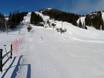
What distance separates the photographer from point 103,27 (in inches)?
6216

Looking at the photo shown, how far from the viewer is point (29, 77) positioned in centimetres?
1022

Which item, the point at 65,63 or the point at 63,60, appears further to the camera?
the point at 63,60

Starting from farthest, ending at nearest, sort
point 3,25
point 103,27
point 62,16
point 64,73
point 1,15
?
point 62,16
point 103,27
point 1,15
point 3,25
point 64,73

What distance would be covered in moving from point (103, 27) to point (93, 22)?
16819 millimetres

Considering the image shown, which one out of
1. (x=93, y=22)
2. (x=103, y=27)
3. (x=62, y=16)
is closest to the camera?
(x=103, y=27)

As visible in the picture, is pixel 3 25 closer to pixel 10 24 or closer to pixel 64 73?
pixel 10 24

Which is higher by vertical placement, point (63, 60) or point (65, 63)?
point (65, 63)

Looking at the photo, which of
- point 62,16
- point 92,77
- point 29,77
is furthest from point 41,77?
point 62,16

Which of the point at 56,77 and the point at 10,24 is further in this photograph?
the point at 10,24

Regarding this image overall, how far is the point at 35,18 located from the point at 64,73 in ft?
487

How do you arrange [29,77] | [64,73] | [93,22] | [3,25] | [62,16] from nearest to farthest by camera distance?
[29,77] < [64,73] < [3,25] < [93,22] < [62,16]

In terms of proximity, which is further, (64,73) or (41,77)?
(64,73)

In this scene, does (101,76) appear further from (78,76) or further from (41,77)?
(41,77)

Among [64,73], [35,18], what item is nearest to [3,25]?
[35,18]
